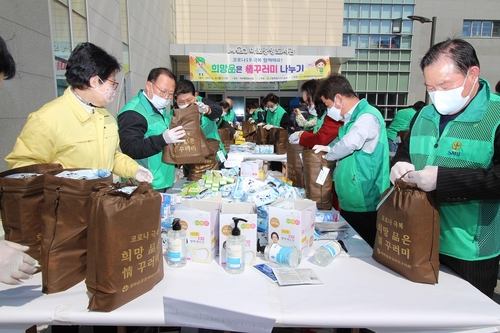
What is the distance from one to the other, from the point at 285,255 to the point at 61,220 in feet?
3.14

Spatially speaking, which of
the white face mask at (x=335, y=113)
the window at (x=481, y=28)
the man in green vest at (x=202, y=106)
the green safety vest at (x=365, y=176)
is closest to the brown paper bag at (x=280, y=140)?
the man in green vest at (x=202, y=106)

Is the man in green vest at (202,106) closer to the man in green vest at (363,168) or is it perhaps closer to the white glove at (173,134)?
the white glove at (173,134)

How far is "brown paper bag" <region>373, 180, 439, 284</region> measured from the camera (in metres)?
1.32

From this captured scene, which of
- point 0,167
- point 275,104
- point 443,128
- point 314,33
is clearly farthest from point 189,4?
point 443,128

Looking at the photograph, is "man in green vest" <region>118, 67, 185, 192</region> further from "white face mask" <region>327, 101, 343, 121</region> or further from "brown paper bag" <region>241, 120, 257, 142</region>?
"brown paper bag" <region>241, 120, 257, 142</region>

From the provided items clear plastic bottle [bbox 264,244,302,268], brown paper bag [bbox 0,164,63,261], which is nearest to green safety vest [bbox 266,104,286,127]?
clear plastic bottle [bbox 264,244,302,268]

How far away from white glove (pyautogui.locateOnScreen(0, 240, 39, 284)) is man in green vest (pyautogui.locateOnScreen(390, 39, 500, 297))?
4.95ft

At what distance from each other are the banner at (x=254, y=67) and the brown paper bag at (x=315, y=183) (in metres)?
9.70

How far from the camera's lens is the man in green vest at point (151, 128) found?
2352 millimetres

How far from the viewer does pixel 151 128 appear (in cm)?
260

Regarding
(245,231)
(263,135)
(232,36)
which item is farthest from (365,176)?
(232,36)

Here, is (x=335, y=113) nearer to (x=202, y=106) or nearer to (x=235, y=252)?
(x=202, y=106)

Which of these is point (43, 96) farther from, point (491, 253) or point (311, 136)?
point (491, 253)

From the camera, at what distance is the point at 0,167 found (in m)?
3.38
